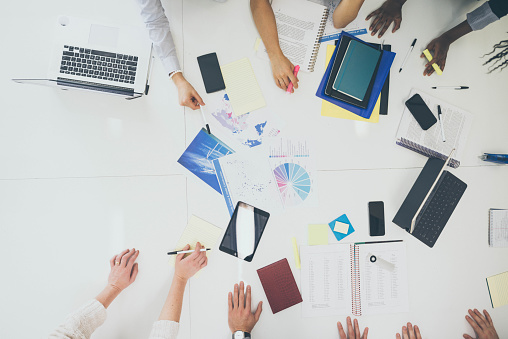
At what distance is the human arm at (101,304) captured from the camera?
1348 millimetres

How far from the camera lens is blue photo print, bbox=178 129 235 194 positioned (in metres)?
1.54

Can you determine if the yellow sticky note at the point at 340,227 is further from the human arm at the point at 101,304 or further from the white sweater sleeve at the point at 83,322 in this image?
the white sweater sleeve at the point at 83,322

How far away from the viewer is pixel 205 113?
5.12 feet

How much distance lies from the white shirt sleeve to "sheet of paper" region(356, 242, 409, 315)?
1.26 m

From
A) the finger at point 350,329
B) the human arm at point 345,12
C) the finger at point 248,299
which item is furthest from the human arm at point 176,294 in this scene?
the human arm at point 345,12

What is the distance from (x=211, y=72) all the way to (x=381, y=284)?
1.32 metres

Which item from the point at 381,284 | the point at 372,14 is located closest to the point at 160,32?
the point at 372,14

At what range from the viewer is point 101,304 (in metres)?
1.43

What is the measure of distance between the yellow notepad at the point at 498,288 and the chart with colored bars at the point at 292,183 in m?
1.03

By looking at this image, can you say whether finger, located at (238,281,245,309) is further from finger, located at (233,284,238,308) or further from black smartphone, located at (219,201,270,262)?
black smartphone, located at (219,201,270,262)

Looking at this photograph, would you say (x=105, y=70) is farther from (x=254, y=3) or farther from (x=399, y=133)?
(x=399, y=133)

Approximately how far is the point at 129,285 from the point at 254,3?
1.46 m

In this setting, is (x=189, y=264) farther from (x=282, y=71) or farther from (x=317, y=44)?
(x=317, y=44)

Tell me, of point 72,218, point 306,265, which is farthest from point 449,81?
point 72,218
